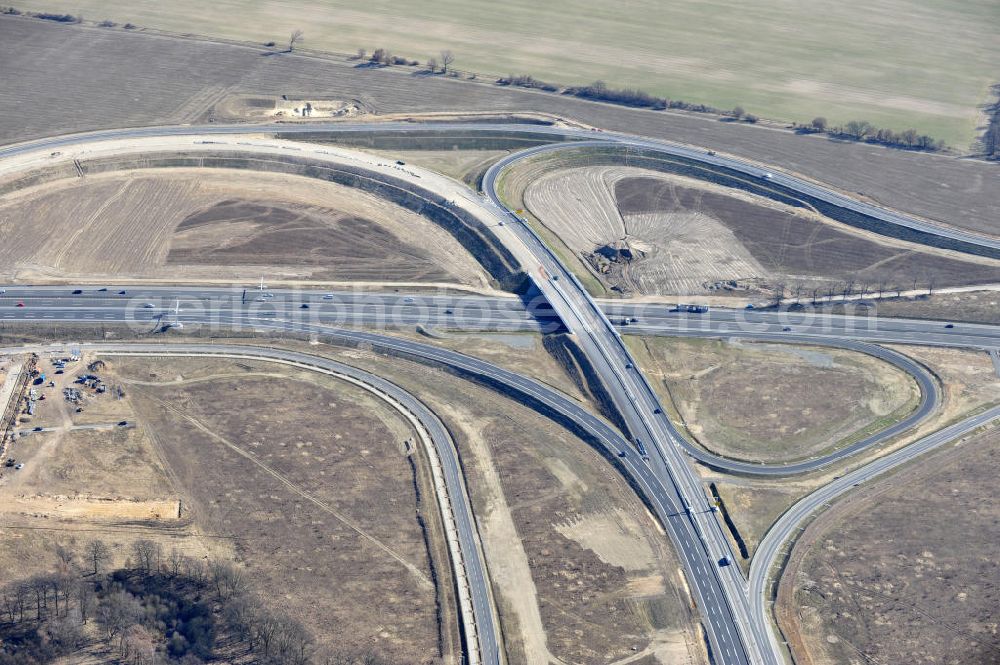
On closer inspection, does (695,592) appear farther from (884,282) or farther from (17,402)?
(17,402)

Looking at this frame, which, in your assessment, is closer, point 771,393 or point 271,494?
point 271,494

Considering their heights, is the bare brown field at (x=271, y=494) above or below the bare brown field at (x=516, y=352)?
below

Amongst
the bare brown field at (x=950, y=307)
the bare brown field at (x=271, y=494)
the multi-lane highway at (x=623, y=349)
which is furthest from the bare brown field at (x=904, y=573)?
the bare brown field at (x=271, y=494)

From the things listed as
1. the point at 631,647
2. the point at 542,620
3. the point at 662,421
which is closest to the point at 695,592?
the point at 631,647

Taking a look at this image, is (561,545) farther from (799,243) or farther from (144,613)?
(799,243)

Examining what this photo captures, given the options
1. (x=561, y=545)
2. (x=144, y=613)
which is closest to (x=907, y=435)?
(x=561, y=545)

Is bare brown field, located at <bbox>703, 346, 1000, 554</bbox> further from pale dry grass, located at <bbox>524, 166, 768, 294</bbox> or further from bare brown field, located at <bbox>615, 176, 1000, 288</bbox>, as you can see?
pale dry grass, located at <bbox>524, 166, 768, 294</bbox>

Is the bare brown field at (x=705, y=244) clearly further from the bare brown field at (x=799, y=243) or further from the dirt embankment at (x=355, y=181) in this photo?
the dirt embankment at (x=355, y=181)
